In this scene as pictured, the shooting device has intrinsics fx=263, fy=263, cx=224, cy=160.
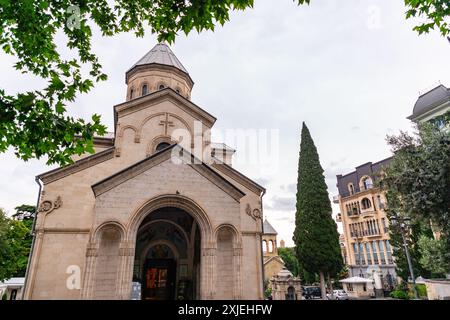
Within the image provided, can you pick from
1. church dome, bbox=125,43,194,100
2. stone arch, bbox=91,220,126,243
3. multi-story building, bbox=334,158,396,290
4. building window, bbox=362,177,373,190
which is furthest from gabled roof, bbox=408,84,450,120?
stone arch, bbox=91,220,126,243

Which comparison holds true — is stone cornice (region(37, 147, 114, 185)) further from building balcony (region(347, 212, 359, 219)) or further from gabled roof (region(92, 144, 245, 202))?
building balcony (region(347, 212, 359, 219))

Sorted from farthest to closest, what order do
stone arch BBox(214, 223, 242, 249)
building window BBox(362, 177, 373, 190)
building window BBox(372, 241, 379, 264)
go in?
building window BBox(362, 177, 373, 190)
building window BBox(372, 241, 379, 264)
stone arch BBox(214, 223, 242, 249)

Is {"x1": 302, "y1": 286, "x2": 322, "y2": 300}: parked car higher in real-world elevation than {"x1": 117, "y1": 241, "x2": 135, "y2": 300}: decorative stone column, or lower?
lower

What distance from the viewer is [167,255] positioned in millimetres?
14023

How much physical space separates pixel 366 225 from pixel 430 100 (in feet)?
61.1

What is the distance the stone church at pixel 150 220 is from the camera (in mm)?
9820

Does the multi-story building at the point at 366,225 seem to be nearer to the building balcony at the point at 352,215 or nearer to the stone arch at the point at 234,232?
the building balcony at the point at 352,215

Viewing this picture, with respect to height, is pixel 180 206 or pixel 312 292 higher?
pixel 180 206

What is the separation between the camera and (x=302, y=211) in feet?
86.6

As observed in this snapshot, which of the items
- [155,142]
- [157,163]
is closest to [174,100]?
[155,142]

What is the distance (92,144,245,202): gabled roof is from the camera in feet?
33.2

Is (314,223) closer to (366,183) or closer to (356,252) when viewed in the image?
(356,252)

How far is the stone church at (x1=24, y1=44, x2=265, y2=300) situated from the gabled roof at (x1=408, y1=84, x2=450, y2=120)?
70.0 ft

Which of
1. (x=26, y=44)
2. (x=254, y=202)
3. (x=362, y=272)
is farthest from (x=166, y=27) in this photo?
(x=362, y=272)
